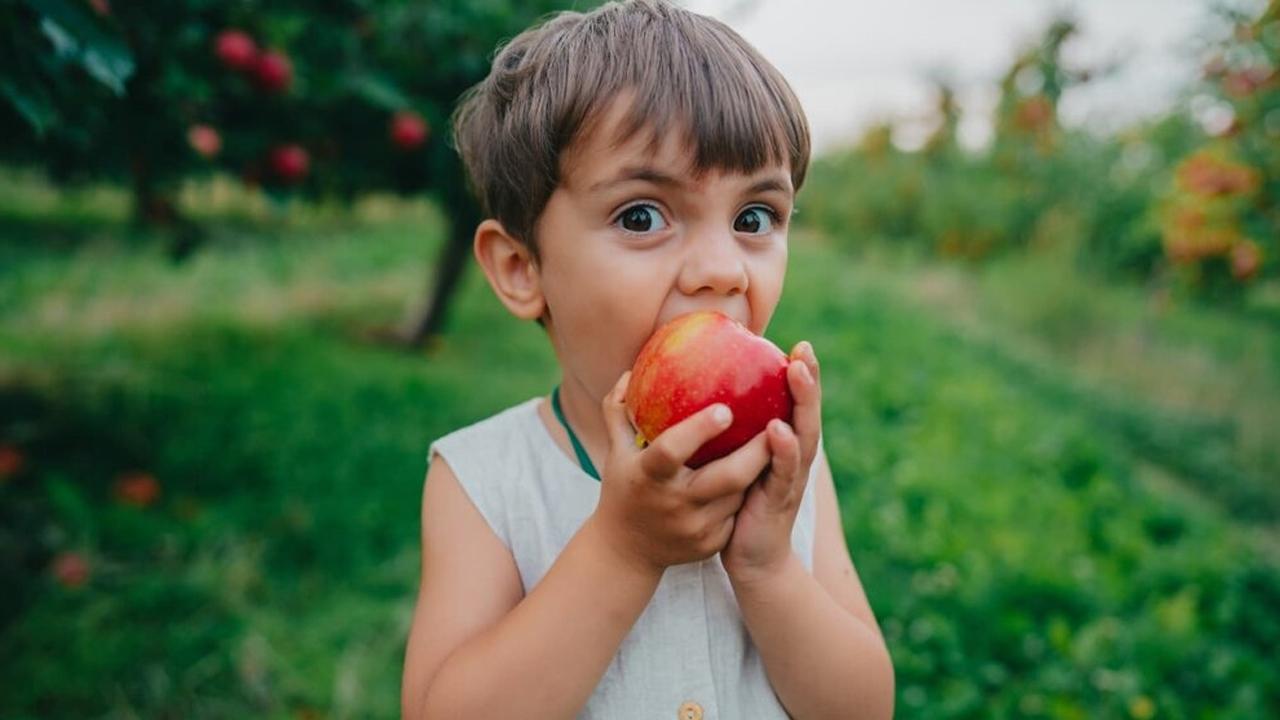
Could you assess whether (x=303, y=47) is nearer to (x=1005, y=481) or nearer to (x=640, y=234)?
(x=640, y=234)

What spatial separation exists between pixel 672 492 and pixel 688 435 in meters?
0.07

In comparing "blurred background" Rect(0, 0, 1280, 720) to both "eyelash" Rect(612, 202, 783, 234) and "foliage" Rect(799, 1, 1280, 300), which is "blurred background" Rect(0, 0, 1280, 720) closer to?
"foliage" Rect(799, 1, 1280, 300)

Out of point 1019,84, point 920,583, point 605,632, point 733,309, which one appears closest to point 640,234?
point 733,309

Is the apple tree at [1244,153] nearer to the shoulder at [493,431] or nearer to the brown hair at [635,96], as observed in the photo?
the brown hair at [635,96]

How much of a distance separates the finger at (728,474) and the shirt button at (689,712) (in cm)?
27

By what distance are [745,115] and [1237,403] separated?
5818 mm

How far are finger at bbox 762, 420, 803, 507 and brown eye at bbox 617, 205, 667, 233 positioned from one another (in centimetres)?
25

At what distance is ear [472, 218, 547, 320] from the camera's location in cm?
111

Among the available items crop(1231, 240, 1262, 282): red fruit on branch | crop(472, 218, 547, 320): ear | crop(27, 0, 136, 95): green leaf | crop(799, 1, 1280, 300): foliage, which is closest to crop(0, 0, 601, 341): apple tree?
crop(27, 0, 136, 95): green leaf

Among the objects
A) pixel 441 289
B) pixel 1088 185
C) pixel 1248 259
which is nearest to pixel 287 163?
pixel 441 289

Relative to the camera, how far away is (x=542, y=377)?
5.55 metres

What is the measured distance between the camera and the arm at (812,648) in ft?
3.04

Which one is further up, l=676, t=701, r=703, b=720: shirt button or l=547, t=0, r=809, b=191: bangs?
l=547, t=0, r=809, b=191: bangs

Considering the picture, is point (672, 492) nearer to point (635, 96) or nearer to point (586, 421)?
point (586, 421)
